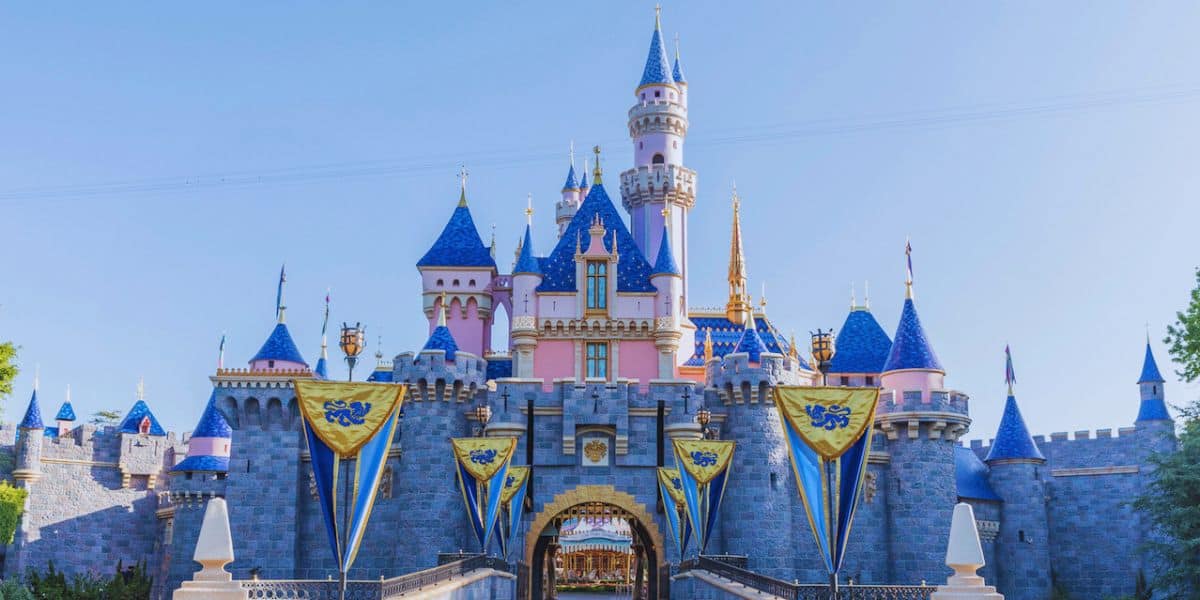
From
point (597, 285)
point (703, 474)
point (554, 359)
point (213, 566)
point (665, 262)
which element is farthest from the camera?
point (665, 262)

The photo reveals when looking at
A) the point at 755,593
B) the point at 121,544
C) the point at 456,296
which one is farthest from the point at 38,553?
the point at 755,593

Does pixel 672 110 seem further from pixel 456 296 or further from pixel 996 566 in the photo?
pixel 996 566

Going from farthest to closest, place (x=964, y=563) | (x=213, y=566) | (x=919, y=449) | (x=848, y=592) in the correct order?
1. (x=919, y=449)
2. (x=848, y=592)
3. (x=964, y=563)
4. (x=213, y=566)

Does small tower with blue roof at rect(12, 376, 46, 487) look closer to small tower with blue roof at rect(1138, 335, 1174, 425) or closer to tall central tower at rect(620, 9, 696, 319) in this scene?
tall central tower at rect(620, 9, 696, 319)

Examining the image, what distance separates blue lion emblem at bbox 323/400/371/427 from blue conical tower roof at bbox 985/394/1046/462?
26356 millimetres

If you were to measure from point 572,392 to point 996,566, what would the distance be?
52.4ft

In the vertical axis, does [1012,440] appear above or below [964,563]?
above

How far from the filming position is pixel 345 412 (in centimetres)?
2123

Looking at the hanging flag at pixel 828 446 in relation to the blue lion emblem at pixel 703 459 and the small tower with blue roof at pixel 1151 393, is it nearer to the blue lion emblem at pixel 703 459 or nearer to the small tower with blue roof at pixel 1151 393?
the blue lion emblem at pixel 703 459

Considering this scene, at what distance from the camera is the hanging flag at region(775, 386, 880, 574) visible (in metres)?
21.6

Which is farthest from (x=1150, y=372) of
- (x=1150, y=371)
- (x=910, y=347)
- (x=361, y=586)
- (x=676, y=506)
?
(x=361, y=586)

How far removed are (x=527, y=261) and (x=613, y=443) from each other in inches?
362

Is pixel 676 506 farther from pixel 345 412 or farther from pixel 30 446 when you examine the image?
pixel 30 446

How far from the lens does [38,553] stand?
4469 centimetres
